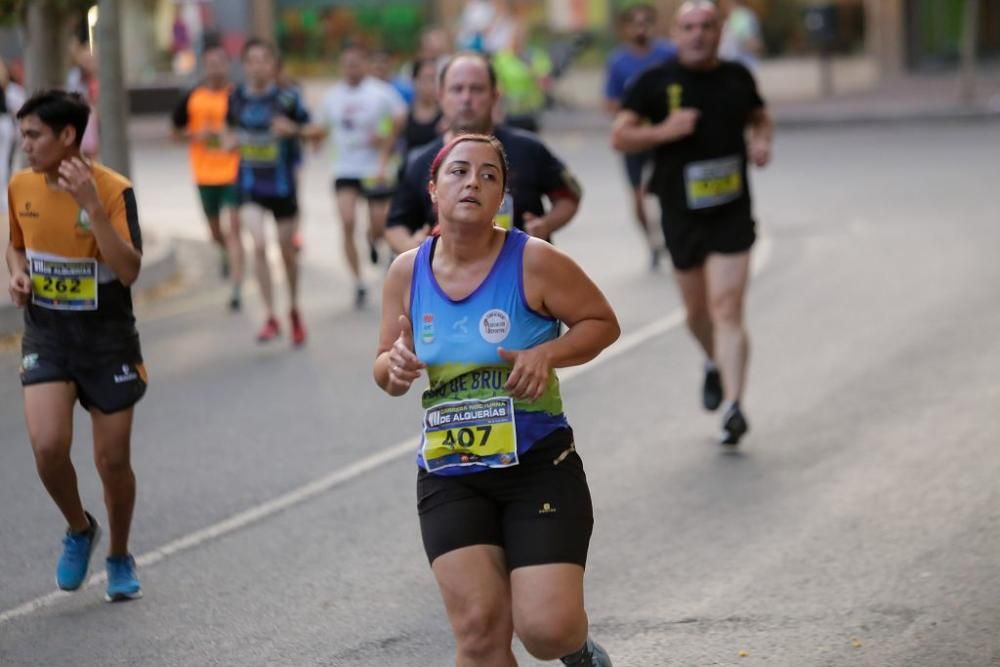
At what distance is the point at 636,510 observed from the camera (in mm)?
7832

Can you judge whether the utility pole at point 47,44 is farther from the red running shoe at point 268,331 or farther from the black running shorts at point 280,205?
the red running shoe at point 268,331

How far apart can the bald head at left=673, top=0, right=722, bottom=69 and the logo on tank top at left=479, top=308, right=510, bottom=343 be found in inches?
168

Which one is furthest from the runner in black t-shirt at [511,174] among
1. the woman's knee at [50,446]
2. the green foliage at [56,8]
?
the green foliage at [56,8]

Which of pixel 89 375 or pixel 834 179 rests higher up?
pixel 89 375

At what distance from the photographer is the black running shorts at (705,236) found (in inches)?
354

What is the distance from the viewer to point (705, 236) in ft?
29.7

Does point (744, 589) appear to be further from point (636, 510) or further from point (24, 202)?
point (24, 202)

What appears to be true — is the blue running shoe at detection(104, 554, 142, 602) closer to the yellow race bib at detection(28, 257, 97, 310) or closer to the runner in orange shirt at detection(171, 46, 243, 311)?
the yellow race bib at detection(28, 257, 97, 310)

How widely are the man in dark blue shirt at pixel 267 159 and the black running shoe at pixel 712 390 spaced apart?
392 centimetres

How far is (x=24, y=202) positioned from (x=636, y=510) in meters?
2.82

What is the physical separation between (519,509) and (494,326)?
0.49m

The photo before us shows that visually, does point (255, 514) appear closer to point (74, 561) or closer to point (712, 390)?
point (74, 561)

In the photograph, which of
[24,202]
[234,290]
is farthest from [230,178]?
[24,202]

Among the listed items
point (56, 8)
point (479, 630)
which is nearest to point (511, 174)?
point (479, 630)
